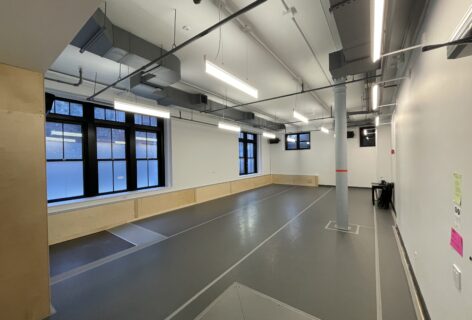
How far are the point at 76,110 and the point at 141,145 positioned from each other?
5.51 ft

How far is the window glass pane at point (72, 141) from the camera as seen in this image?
4352 mm

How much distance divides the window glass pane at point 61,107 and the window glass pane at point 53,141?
0.90 feet

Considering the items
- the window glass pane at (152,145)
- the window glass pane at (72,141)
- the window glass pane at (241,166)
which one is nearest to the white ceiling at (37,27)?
the window glass pane at (72,141)

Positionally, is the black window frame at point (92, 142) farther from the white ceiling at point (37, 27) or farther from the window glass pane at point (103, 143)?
the white ceiling at point (37, 27)

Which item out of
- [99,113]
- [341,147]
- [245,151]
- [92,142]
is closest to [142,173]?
[92,142]

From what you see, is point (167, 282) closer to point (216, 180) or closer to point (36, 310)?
point (36, 310)

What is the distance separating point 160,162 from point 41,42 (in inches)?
190

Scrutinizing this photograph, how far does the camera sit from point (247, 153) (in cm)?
1035

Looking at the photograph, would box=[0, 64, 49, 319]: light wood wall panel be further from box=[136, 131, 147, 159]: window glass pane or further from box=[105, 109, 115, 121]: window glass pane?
box=[136, 131, 147, 159]: window glass pane

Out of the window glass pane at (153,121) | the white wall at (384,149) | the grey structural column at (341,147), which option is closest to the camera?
the grey structural column at (341,147)

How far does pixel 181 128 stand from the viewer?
6.37 metres

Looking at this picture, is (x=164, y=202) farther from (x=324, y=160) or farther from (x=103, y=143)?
(x=324, y=160)

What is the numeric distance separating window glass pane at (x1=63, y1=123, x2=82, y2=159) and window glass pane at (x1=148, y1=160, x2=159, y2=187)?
5.89 ft

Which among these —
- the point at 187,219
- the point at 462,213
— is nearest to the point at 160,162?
the point at 187,219
